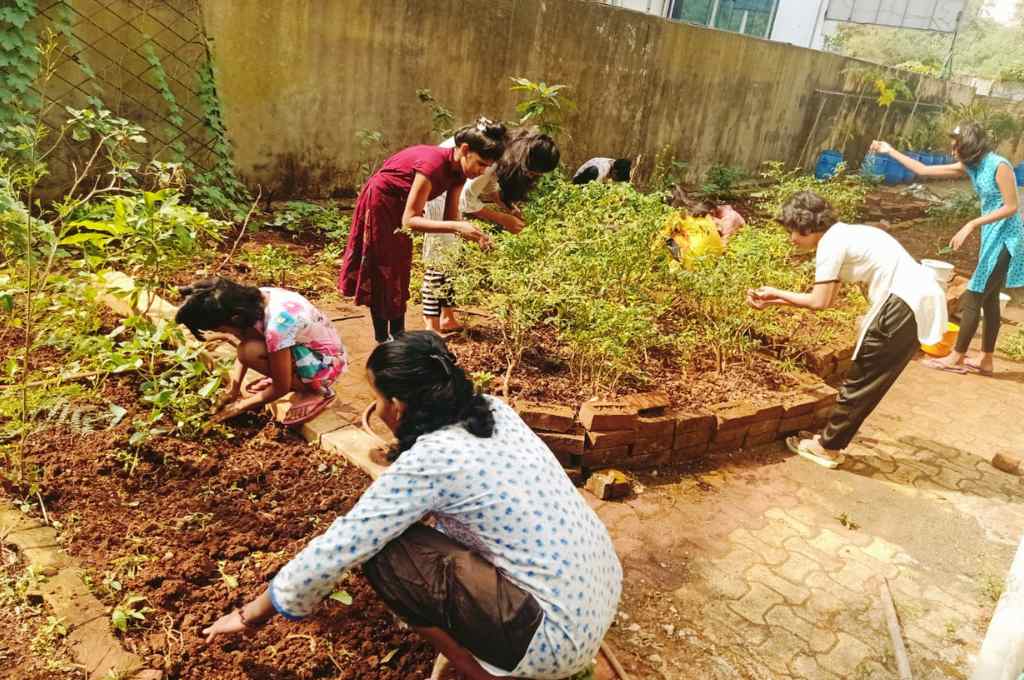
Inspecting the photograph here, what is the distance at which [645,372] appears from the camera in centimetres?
429

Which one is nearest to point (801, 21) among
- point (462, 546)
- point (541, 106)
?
point (541, 106)

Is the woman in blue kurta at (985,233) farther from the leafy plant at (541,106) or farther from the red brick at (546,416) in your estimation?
the red brick at (546,416)

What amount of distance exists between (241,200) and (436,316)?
2.84 metres

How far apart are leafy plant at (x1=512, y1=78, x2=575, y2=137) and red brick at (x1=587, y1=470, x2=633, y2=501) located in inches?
147

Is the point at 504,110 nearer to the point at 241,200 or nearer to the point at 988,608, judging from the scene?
the point at 241,200

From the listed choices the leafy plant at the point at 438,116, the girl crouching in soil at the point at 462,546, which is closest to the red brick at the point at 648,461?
the girl crouching in soil at the point at 462,546

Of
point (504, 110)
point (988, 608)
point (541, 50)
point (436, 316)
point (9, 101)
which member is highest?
point (541, 50)

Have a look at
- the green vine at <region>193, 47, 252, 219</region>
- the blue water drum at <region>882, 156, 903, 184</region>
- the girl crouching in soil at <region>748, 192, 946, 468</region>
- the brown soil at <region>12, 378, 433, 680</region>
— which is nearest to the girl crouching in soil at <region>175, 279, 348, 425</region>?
the brown soil at <region>12, 378, 433, 680</region>

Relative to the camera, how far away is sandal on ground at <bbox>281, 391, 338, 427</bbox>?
10.4 ft

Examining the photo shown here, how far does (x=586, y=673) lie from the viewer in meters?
2.12

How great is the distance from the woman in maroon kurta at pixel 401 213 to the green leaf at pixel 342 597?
74.0 inches

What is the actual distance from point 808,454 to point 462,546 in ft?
9.71

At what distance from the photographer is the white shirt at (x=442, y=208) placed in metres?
3.91

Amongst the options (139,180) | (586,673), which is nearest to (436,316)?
(586,673)
